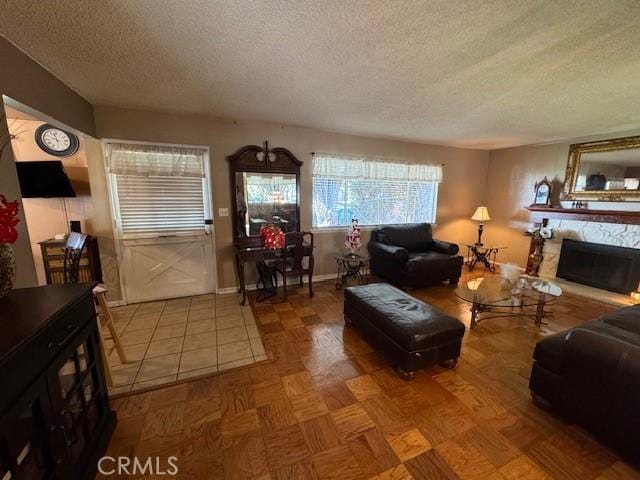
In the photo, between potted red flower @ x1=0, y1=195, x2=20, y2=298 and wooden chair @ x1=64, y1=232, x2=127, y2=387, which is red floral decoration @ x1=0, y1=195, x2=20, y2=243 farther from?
wooden chair @ x1=64, y1=232, x2=127, y2=387

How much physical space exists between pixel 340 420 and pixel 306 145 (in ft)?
11.4

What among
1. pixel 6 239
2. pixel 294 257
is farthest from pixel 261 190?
pixel 6 239

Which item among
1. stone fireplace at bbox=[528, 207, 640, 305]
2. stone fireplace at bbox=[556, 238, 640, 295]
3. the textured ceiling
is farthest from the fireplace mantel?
the textured ceiling

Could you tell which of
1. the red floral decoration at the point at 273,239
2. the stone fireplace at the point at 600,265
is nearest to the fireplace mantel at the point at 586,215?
the stone fireplace at the point at 600,265

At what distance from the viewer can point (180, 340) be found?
2.55 m

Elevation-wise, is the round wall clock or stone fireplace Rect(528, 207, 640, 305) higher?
the round wall clock

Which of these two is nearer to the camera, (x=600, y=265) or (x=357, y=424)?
(x=357, y=424)

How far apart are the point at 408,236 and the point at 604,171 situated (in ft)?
9.65

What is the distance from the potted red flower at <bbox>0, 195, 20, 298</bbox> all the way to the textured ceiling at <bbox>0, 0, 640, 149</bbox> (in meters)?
1.13

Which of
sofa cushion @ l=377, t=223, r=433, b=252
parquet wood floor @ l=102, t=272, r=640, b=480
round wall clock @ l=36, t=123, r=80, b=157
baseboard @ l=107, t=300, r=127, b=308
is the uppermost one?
round wall clock @ l=36, t=123, r=80, b=157

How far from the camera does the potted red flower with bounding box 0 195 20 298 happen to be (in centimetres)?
119

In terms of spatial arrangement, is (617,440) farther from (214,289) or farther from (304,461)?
(214,289)

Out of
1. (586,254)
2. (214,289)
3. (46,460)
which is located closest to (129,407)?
(46,460)

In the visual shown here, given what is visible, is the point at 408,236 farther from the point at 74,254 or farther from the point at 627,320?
the point at 74,254
